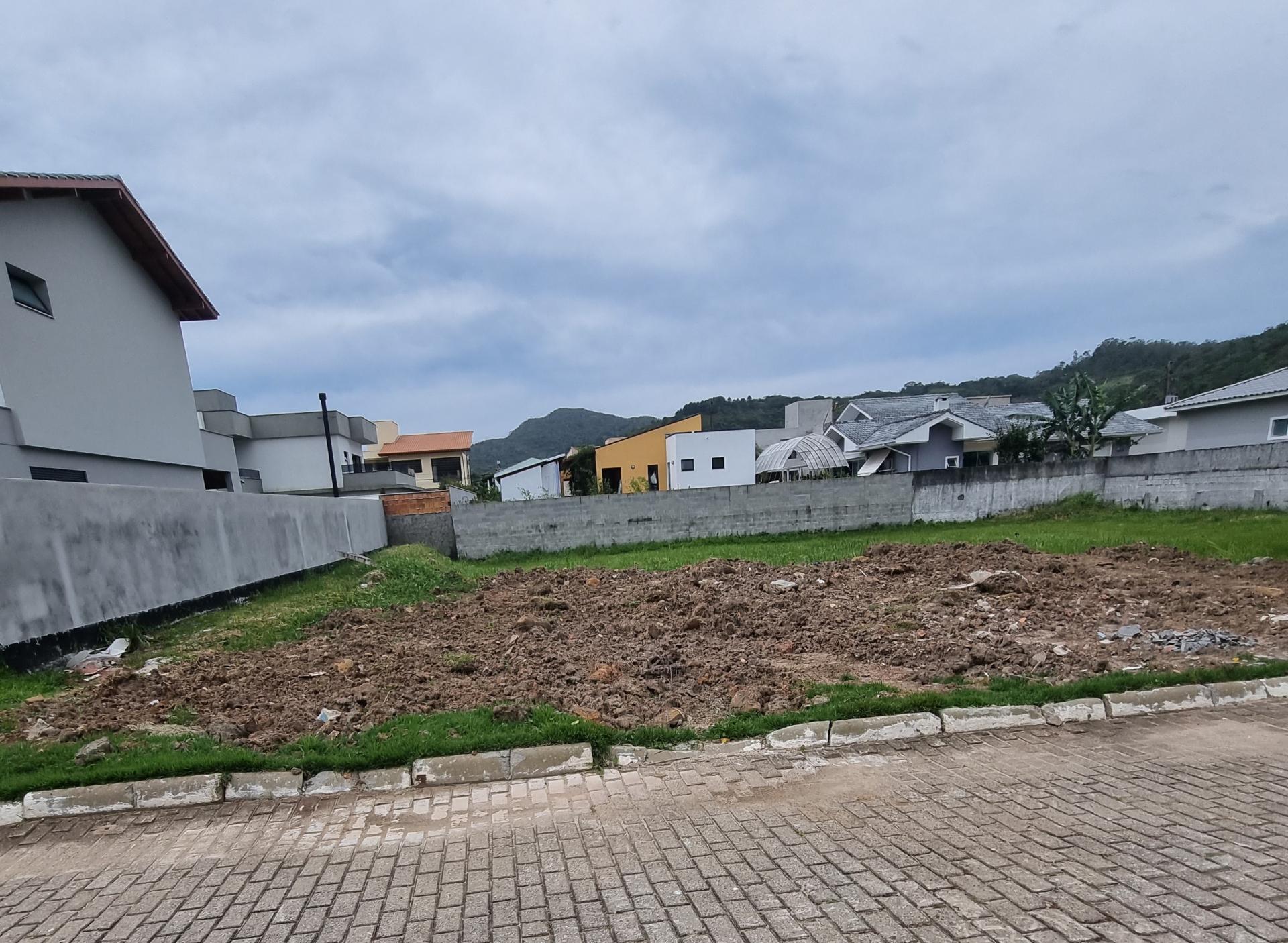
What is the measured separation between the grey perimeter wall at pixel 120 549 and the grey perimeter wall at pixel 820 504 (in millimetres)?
5843

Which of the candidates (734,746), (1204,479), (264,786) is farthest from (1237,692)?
(1204,479)

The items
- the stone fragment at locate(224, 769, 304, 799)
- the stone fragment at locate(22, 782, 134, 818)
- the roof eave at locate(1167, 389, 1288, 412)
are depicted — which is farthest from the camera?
the roof eave at locate(1167, 389, 1288, 412)

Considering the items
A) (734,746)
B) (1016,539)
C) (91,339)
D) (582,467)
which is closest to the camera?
(734,746)

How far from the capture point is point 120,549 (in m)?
6.70

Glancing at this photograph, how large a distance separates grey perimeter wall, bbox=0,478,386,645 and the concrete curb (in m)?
3.61

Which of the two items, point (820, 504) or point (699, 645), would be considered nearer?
point (699, 645)

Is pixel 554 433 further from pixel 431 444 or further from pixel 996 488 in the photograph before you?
pixel 996 488

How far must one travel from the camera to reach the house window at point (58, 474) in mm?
9672

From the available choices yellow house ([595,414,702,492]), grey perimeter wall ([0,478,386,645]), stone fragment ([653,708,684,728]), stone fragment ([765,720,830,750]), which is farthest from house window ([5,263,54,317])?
yellow house ([595,414,702,492])

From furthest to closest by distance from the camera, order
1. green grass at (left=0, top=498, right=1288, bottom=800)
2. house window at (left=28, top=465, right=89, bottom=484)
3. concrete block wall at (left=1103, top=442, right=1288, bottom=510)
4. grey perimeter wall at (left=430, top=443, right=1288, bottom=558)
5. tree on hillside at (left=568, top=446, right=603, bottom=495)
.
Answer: tree on hillside at (left=568, top=446, right=603, bottom=495) < grey perimeter wall at (left=430, top=443, right=1288, bottom=558) < concrete block wall at (left=1103, top=442, right=1288, bottom=510) < house window at (left=28, top=465, right=89, bottom=484) < green grass at (left=0, top=498, right=1288, bottom=800)

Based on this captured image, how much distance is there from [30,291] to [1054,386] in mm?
50294

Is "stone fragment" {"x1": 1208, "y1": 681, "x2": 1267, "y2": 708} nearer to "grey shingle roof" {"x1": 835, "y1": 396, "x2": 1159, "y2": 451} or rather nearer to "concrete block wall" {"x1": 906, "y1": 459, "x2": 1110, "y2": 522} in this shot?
"concrete block wall" {"x1": 906, "y1": 459, "x2": 1110, "y2": 522}

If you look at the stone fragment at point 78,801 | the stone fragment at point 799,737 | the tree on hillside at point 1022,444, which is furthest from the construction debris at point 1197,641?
the tree on hillside at point 1022,444

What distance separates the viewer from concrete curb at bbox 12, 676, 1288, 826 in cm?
326
